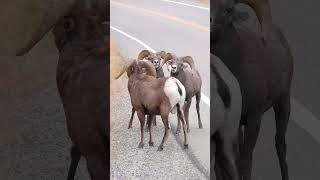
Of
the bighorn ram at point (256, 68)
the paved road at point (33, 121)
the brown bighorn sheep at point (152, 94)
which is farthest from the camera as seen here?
the bighorn ram at point (256, 68)

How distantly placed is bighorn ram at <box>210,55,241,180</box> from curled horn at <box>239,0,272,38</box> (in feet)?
1.47

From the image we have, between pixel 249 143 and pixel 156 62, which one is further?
pixel 249 143

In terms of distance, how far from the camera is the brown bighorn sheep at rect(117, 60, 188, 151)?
3441 millimetres

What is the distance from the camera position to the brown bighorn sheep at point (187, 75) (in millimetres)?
3471

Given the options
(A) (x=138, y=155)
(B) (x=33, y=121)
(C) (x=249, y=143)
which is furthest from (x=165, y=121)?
(B) (x=33, y=121)

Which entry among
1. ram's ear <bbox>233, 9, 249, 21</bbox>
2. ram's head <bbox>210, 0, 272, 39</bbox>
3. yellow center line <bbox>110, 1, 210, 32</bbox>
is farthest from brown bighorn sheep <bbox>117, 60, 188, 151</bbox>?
ram's ear <bbox>233, 9, 249, 21</bbox>

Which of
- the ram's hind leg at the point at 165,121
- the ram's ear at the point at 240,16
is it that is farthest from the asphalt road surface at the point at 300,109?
the ram's hind leg at the point at 165,121

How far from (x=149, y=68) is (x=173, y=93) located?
251mm

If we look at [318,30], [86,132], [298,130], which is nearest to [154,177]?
[86,132]

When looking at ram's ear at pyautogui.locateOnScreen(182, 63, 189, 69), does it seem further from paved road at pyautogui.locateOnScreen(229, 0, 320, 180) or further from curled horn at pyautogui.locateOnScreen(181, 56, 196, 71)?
paved road at pyautogui.locateOnScreen(229, 0, 320, 180)

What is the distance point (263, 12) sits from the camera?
3.60 metres

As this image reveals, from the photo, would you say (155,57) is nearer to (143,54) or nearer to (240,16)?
(143,54)

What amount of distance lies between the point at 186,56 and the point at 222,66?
0.94 ft

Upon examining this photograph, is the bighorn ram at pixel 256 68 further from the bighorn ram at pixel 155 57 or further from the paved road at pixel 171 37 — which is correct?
the bighorn ram at pixel 155 57
